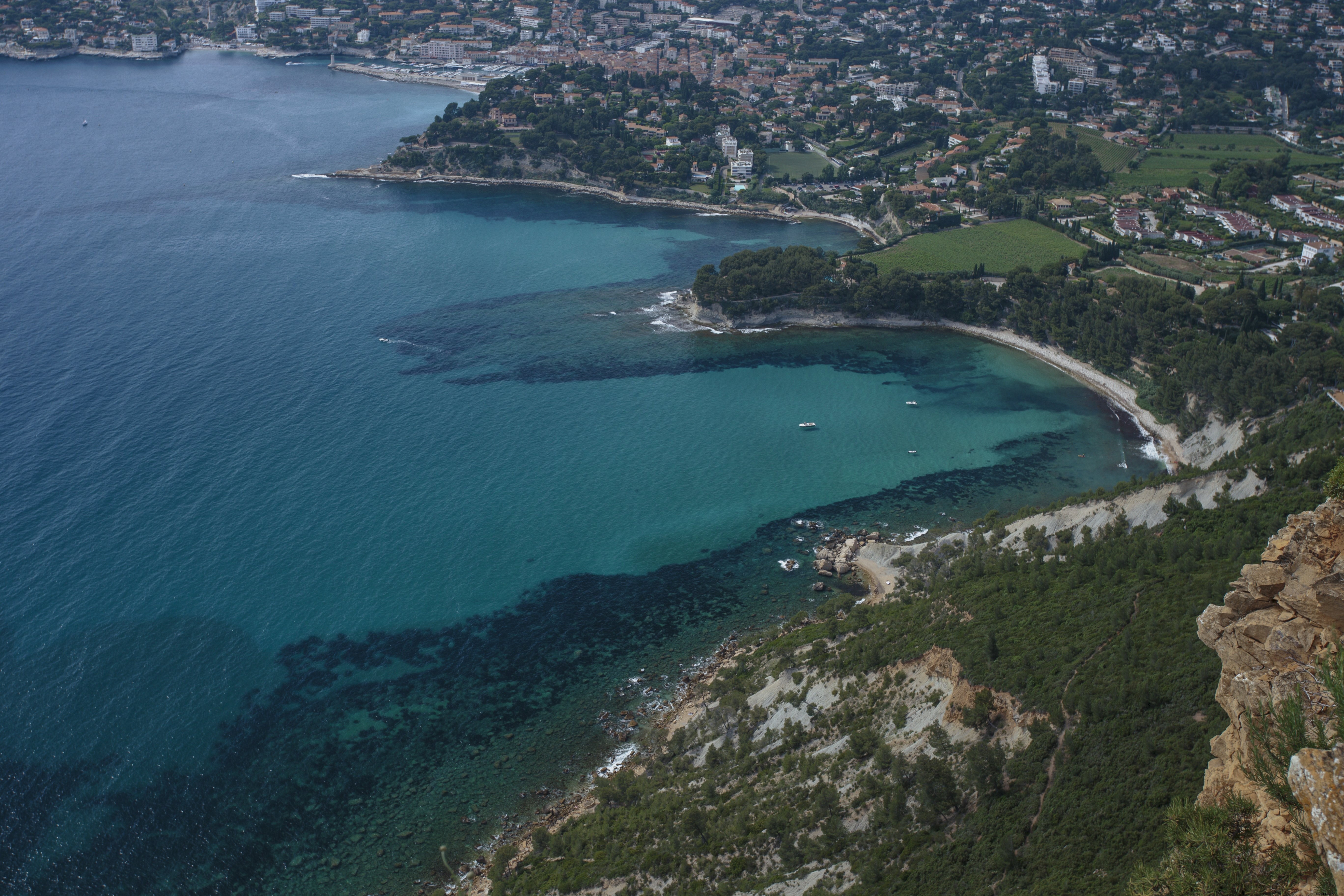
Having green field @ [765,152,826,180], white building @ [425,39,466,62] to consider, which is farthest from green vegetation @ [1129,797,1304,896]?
white building @ [425,39,466,62]

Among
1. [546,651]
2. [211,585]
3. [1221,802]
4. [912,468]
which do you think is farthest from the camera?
[912,468]

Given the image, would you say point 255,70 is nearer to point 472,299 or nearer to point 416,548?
point 472,299

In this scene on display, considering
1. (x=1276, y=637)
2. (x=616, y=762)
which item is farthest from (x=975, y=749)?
(x=616, y=762)

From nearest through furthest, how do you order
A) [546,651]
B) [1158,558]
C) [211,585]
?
[1158,558] → [546,651] → [211,585]

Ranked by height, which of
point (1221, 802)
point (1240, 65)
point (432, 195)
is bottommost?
point (432, 195)

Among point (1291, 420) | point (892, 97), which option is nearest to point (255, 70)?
point (892, 97)

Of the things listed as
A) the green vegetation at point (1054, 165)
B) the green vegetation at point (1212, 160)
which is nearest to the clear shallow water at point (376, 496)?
the green vegetation at point (1054, 165)

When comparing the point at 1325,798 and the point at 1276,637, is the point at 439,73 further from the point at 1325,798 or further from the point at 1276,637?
the point at 1325,798

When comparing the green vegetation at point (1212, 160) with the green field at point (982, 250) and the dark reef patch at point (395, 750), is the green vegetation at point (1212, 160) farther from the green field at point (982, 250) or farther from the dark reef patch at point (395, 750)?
the dark reef patch at point (395, 750)
